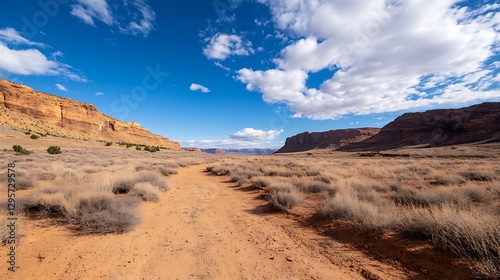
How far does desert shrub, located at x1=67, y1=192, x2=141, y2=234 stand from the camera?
5188 millimetres

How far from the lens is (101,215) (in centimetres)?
537

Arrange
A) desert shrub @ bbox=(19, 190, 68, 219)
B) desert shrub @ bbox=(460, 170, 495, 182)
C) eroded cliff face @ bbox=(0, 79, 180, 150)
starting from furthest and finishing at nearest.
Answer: eroded cliff face @ bbox=(0, 79, 180, 150) → desert shrub @ bbox=(460, 170, 495, 182) → desert shrub @ bbox=(19, 190, 68, 219)

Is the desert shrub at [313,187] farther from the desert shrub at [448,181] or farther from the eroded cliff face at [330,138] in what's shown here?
the eroded cliff face at [330,138]

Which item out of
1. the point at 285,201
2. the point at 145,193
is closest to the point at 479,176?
the point at 285,201

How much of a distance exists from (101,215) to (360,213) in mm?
6199

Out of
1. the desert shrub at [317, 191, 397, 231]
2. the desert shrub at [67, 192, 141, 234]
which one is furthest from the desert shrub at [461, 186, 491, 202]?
the desert shrub at [67, 192, 141, 234]

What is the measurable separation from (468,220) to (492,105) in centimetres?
10900

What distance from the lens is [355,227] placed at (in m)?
5.37

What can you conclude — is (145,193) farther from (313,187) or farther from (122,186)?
(313,187)

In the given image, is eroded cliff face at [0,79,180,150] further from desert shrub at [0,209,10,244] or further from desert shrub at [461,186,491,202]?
desert shrub at [461,186,491,202]

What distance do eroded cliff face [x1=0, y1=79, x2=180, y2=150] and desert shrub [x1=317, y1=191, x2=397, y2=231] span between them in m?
76.6

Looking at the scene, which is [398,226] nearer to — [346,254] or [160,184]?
[346,254]

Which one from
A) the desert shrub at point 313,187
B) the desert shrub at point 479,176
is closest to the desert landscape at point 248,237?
the desert shrub at point 313,187

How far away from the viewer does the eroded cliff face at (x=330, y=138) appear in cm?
14262
